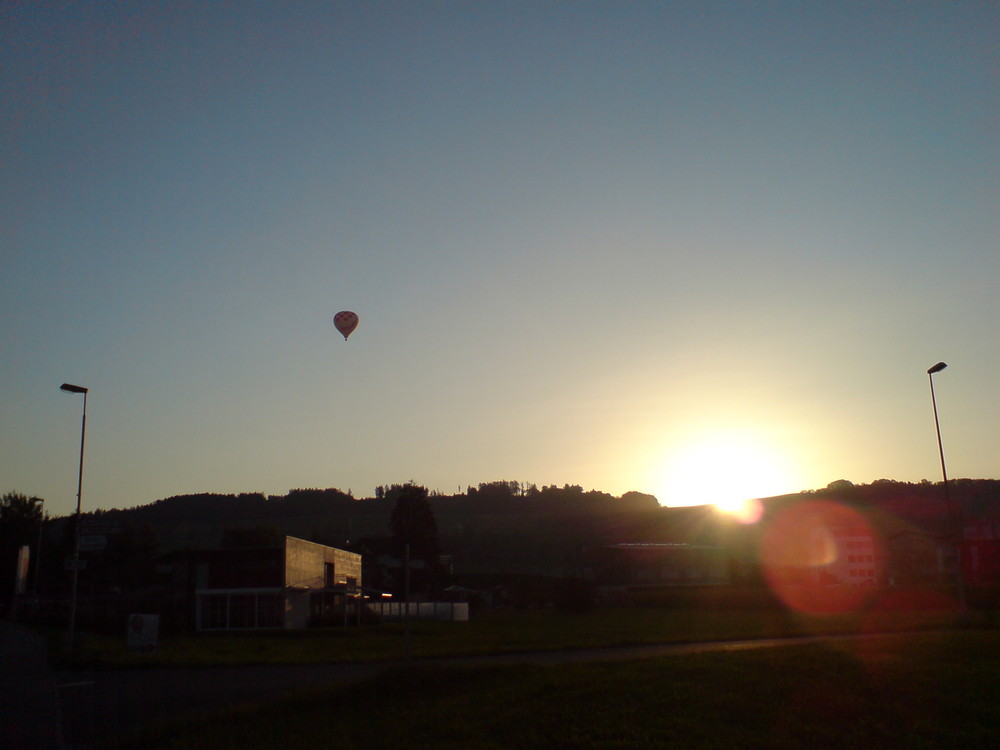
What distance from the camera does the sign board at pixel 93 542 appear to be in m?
28.6

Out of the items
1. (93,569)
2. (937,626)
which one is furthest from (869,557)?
(93,569)

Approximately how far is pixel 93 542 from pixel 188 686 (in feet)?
40.4

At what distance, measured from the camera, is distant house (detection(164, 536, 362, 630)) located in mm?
50688

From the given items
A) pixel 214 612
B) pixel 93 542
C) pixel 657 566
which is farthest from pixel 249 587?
pixel 657 566

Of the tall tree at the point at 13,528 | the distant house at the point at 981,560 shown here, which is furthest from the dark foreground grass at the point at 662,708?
Result: the tall tree at the point at 13,528

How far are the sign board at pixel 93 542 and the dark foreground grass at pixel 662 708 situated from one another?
18.4m

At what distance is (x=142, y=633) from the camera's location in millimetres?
28469

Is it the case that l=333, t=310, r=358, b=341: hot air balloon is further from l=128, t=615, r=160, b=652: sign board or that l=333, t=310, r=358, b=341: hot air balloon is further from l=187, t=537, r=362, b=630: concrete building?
l=187, t=537, r=362, b=630: concrete building

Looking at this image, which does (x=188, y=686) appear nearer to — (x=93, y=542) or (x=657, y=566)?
(x=93, y=542)

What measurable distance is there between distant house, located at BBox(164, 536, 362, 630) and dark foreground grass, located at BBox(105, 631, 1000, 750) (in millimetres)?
39068

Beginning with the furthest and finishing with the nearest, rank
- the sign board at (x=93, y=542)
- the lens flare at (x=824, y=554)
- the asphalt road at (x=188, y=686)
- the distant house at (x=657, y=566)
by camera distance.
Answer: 1. the distant house at (x=657, y=566)
2. the lens flare at (x=824, y=554)
3. the sign board at (x=93, y=542)
4. the asphalt road at (x=188, y=686)

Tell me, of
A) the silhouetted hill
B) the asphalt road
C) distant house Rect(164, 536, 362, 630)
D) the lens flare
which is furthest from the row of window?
the lens flare

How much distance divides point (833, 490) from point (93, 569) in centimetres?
7739

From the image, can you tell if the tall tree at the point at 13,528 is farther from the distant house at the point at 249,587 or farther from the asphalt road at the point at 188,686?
the asphalt road at the point at 188,686
